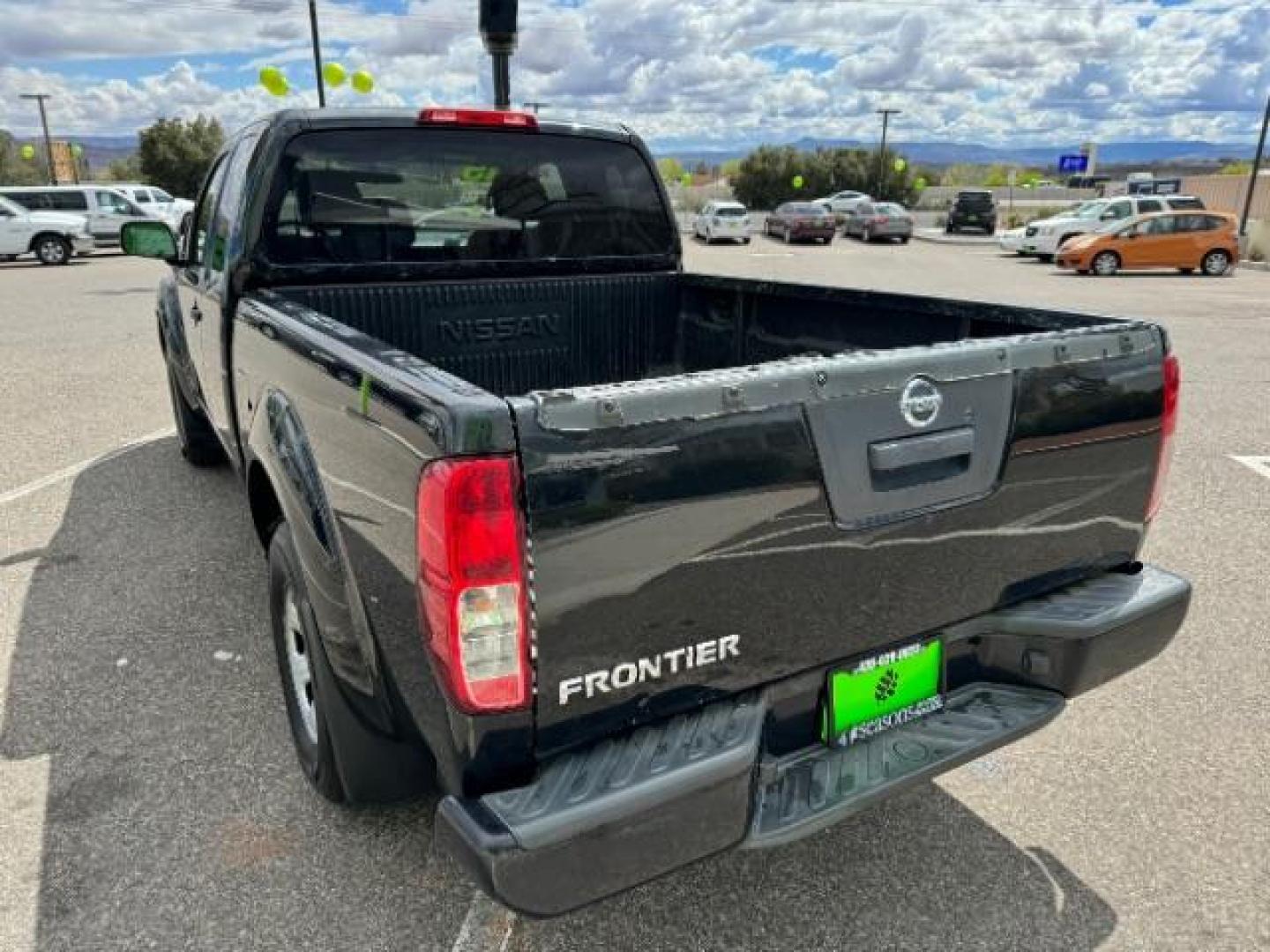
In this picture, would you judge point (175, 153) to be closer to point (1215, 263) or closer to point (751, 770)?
point (1215, 263)

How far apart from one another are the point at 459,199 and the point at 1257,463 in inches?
224

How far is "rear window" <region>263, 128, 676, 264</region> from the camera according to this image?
11.7ft

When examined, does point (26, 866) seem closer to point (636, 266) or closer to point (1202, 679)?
point (636, 266)

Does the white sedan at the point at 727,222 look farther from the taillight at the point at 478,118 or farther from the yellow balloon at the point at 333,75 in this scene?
the taillight at the point at 478,118

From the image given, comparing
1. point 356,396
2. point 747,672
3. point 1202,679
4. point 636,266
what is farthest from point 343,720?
point 1202,679

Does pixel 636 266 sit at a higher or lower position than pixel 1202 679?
higher

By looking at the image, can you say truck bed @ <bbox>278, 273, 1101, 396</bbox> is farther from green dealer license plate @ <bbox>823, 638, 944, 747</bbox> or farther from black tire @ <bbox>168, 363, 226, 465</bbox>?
black tire @ <bbox>168, 363, 226, 465</bbox>

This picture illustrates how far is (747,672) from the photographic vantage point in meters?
2.03

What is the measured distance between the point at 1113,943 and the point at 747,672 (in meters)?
1.22

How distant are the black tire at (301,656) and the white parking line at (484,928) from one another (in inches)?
20.1

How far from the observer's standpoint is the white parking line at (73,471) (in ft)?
18.9

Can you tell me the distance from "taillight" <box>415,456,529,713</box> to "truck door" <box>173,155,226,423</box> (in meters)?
2.97

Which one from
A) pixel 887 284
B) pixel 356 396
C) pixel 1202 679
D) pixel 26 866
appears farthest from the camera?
pixel 887 284

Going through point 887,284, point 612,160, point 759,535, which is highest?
point 612,160
